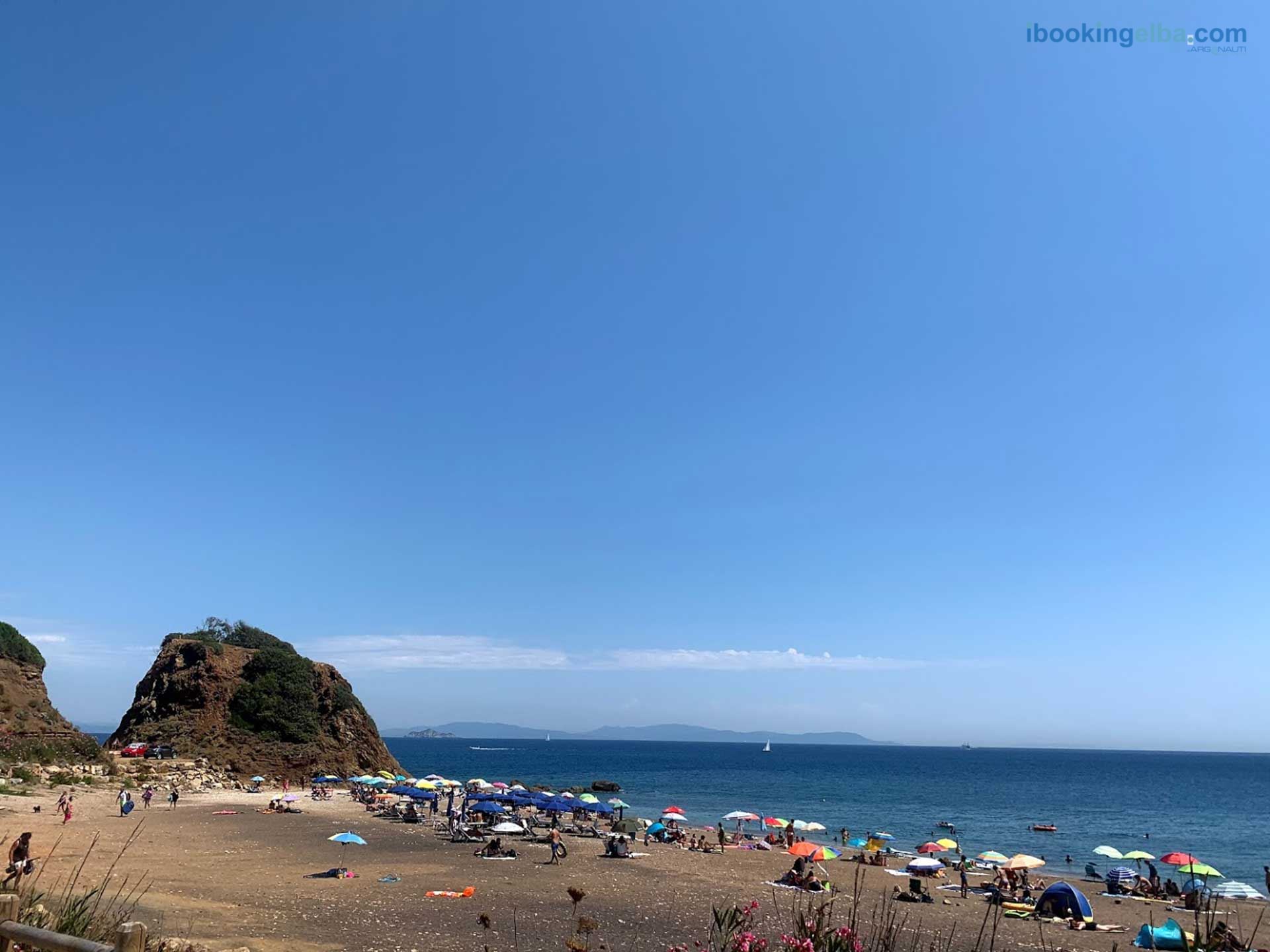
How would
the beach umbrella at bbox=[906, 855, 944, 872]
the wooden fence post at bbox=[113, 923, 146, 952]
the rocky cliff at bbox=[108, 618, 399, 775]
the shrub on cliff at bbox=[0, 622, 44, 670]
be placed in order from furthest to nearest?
the rocky cliff at bbox=[108, 618, 399, 775] < the shrub on cliff at bbox=[0, 622, 44, 670] < the beach umbrella at bbox=[906, 855, 944, 872] < the wooden fence post at bbox=[113, 923, 146, 952]

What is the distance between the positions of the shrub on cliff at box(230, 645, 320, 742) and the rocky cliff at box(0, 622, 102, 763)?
1055cm

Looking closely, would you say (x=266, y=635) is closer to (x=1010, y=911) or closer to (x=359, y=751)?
(x=359, y=751)

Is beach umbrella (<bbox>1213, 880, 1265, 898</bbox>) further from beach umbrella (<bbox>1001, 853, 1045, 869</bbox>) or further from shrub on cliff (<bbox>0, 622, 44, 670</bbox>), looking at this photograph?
shrub on cliff (<bbox>0, 622, 44, 670</bbox>)

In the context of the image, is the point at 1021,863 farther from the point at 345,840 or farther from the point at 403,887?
the point at 345,840

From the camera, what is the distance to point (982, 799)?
74.4m

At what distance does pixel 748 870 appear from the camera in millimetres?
29297

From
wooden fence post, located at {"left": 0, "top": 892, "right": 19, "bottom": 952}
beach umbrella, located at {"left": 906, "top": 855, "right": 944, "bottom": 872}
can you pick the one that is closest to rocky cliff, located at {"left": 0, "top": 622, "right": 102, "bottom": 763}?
beach umbrella, located at {"left": 906, "top": 855, "right": 944, "bottom": 872}

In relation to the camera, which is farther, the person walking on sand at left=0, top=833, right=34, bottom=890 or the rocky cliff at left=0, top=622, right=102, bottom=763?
the rocky cliff at left=0, top=622, right=102, bottom=763

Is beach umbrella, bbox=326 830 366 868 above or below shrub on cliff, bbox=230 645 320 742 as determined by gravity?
below

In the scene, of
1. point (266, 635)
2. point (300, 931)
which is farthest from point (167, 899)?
point (266, 635)

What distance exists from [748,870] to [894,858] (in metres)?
8.78

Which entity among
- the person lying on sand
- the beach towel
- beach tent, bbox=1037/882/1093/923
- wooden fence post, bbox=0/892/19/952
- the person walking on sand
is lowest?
the person lying on sand

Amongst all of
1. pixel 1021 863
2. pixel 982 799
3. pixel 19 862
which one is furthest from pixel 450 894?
pixel 982 799

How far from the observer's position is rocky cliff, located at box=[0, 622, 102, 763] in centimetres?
4409
